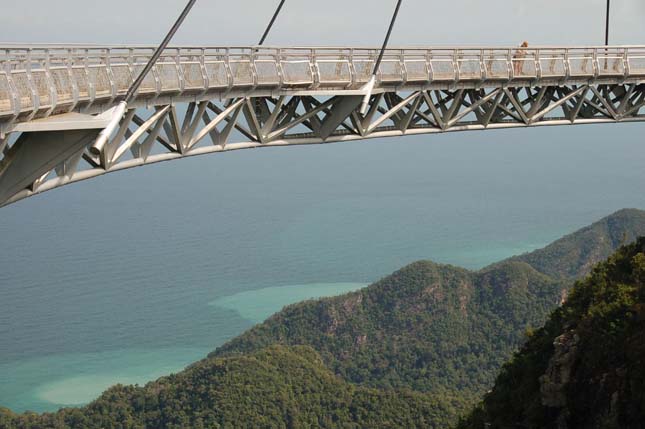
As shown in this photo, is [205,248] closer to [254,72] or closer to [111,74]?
[254,72]

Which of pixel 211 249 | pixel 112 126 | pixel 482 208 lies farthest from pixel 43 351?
pixel 112 126

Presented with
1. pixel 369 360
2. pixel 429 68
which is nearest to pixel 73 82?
pixel 429 68

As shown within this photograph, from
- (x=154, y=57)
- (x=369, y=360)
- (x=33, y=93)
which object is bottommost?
(x=33, y=93)

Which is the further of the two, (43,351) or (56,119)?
(43,351)

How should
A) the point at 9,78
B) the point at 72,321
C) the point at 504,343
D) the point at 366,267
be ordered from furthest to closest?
the point at 366,267
the point at 72,321
the point at 504,343
the point at 9,78

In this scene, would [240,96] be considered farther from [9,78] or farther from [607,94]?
[607,94]

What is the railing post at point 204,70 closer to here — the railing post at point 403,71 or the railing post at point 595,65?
the railing post at point 403,71

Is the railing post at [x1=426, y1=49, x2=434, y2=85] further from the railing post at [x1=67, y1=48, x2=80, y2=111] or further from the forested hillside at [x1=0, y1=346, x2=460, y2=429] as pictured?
the forested hillside at [x1=0, y1=346, x2=460, y2=429]
